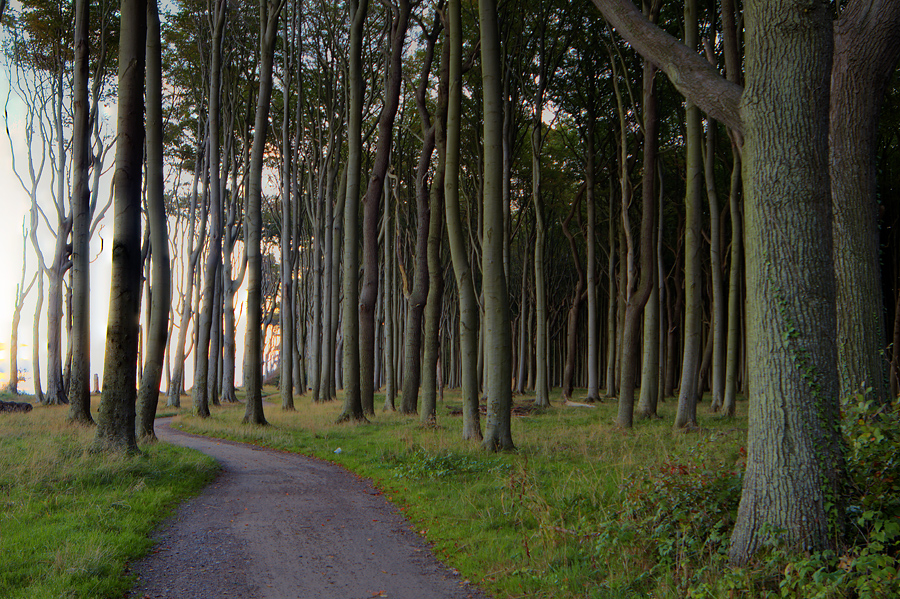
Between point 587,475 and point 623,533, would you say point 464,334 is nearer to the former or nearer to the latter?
point 587,475

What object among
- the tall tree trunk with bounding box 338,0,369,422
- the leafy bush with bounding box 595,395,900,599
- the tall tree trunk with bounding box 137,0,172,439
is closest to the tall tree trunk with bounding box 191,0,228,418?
the tall tree trunk with bounding box 338,0,369,422

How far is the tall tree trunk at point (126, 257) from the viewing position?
9.60 m

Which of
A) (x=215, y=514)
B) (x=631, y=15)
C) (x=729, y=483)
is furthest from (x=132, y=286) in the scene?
(x=729, y=483)

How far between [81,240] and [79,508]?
1030 centimetres

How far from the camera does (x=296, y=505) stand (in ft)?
24.0

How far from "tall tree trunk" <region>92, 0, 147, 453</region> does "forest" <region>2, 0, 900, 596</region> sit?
0.14 feet

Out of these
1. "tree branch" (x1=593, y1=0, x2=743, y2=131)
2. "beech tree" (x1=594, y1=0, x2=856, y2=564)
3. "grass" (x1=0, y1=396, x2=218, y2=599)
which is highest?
"tree branch" (x1=593, y1=0, x2=743, y2=131)

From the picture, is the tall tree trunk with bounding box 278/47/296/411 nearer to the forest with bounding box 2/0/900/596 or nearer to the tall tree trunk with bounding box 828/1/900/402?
the forest with bounding box 2/0/900/596

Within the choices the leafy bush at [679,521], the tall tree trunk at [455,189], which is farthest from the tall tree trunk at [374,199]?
the leafy bush at [679,521]

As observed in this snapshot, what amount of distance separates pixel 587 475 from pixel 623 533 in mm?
2728

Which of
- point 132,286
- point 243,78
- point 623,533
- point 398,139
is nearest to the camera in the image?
point 623,533

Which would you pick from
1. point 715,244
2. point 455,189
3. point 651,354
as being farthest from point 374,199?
point 715,244

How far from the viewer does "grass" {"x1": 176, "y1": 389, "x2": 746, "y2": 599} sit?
4.68 meters

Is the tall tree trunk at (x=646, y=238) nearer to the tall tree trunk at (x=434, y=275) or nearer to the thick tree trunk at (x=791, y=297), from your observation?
the tall tree trunk at (x=434, y=275)
